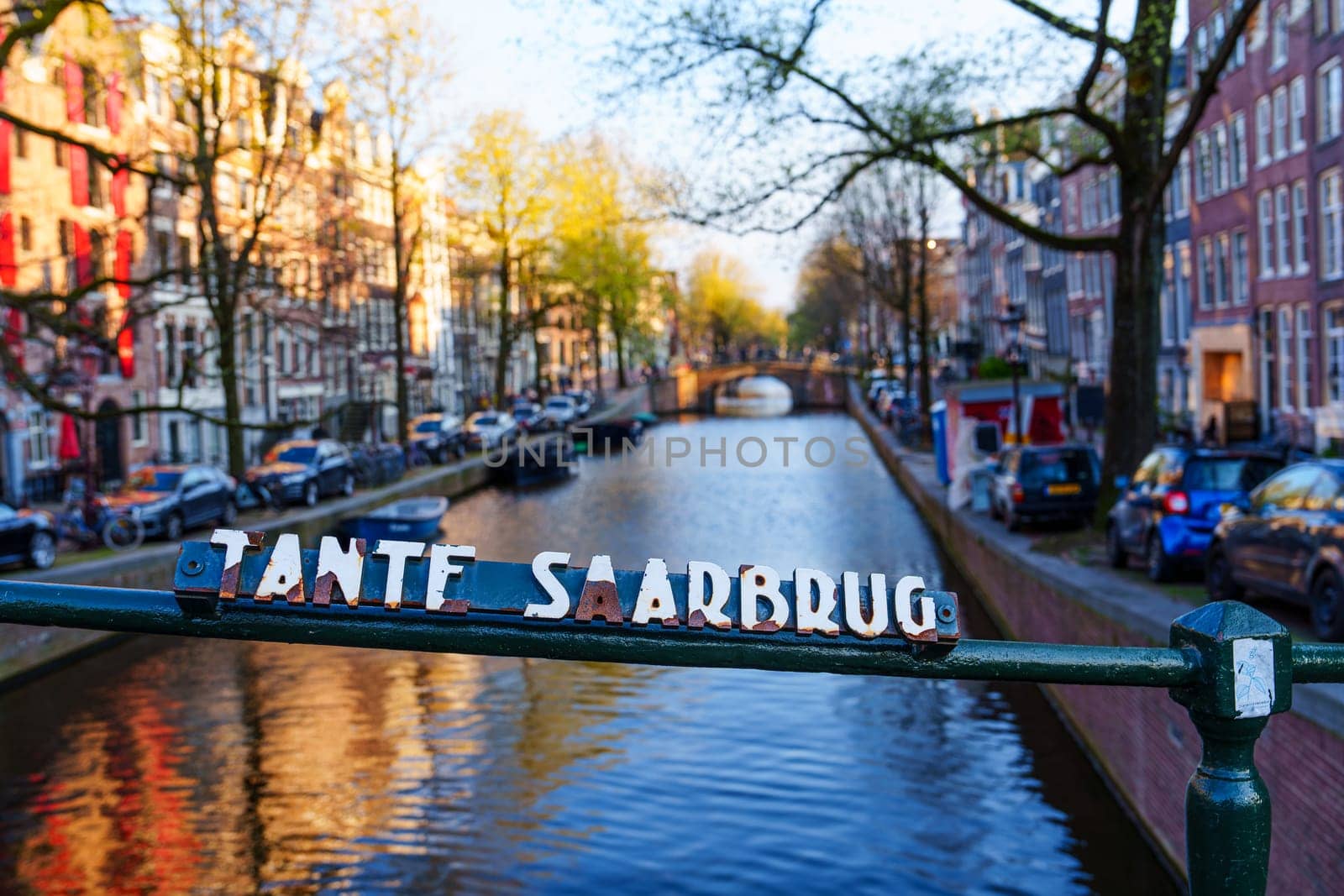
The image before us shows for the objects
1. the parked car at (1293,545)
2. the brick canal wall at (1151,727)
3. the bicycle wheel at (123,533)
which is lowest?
the brick canal wall at (1151,727)

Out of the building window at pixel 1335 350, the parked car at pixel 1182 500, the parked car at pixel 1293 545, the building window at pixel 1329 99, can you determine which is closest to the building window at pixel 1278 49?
the building window at pixel 1329 99

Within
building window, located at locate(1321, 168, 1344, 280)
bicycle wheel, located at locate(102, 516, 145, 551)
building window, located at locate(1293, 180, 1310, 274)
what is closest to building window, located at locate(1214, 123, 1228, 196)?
building window, located at locate(1293, 180, 1310, 274)

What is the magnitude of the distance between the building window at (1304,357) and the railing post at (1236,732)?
32.5m

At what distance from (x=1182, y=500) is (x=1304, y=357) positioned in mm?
18756

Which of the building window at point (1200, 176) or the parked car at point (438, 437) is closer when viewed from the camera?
the building window at point (1200, 176)

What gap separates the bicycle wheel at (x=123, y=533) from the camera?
2492 cm

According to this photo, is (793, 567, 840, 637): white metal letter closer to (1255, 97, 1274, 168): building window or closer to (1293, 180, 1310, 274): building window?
(1293, 180, 1310, 274): building window

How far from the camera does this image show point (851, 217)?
52.6m

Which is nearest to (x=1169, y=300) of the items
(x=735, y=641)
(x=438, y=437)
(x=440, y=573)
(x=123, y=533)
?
(x=438, y=437)

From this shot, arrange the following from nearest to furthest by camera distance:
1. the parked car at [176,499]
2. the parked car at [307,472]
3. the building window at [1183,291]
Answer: the parked car at [176,499]
the parked car at [307,472]
the building window at [1183,291]

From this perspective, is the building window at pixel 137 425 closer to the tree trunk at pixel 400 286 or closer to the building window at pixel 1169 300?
the tree trunk at pixel 400 286

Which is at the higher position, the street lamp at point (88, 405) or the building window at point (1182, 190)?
the building window at point (1182, 190)

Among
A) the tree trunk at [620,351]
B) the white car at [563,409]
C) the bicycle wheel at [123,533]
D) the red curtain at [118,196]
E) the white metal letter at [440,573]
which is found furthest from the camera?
the tree trunk at [620,351]

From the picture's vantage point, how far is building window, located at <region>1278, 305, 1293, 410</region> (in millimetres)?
33469
